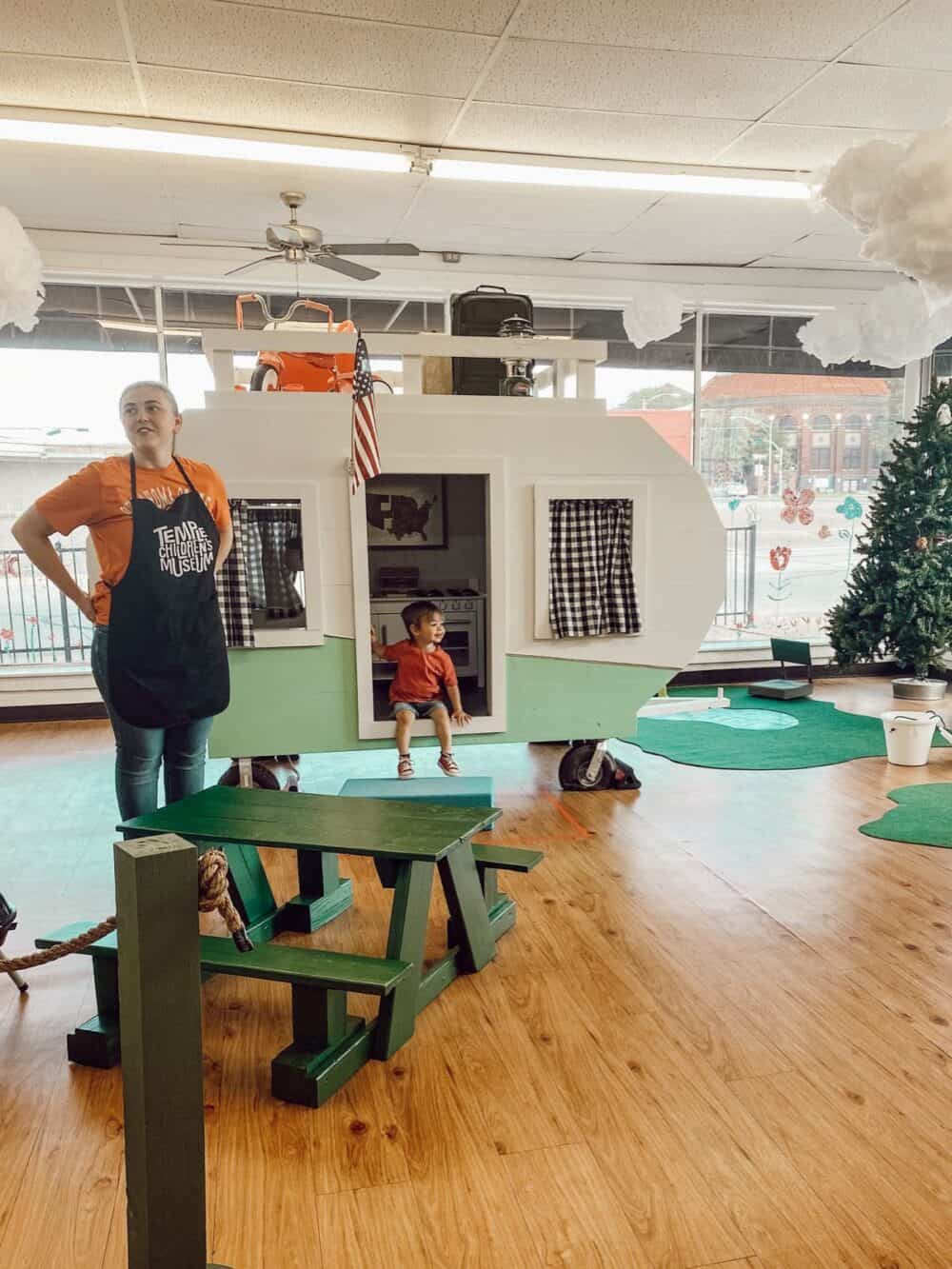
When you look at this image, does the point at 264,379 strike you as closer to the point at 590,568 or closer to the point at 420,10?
the point at 420,10

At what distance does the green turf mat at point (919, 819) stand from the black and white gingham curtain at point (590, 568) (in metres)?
1.38

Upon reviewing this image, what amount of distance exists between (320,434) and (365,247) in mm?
1584

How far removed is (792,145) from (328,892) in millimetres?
4395

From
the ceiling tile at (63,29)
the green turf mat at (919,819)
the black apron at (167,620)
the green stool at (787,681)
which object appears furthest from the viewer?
the green stool at (787,681)

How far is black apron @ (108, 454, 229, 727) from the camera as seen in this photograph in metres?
2.75

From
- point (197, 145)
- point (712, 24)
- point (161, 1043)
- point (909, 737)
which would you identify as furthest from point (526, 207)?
point (161, 1043)

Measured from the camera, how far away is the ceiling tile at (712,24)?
354 centimetres

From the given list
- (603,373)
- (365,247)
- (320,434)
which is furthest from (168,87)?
(603,373)

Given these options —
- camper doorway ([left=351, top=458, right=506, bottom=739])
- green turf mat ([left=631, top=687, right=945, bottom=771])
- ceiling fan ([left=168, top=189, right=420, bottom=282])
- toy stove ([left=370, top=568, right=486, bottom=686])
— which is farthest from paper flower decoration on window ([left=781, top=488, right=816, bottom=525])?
ceiling fan ([left=168, top=189, right=420, bottom=282])

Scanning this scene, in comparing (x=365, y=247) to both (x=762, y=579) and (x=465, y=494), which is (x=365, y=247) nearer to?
(x=465, y=494)

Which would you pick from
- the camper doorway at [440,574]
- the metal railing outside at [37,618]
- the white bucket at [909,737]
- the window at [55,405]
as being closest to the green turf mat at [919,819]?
the white bucket at [909,737]

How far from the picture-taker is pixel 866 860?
11.9ft

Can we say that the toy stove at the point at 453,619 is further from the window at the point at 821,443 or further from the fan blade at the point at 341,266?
the window at the point at 821,443

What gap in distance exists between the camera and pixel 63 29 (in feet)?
11.9
